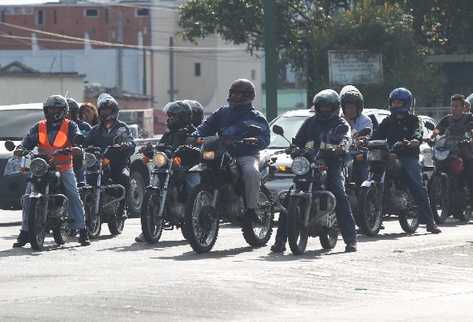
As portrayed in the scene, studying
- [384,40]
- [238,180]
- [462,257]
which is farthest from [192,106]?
[384,40]

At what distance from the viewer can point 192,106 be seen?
18078 mm

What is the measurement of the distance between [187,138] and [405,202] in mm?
2970

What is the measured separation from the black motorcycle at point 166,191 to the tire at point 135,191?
438 centimetres

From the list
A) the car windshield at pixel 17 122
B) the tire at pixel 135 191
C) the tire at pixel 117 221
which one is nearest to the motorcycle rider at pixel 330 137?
the tire at pixel 117 221

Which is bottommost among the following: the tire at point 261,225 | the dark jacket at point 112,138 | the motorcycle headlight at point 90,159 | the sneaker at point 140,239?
the sneaker at point 140,239

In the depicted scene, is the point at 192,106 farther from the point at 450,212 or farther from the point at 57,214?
the point at 450,212

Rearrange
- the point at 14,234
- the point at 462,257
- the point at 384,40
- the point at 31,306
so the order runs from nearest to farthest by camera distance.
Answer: the point at 31,306, the point at 462,257, the point at 14,234, the point at 384,40

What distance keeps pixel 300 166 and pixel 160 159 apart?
1905mm

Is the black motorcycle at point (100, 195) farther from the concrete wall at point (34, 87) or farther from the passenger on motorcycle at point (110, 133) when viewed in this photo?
the concrete wall at point (34, 87)

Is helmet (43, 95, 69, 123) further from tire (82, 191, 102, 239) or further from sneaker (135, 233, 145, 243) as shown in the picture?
sneaker (135, 233, 145, 243)

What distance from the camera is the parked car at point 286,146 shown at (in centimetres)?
2131

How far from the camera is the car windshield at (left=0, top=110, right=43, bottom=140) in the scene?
77.2 ft

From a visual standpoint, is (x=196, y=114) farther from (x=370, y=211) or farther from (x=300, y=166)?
(x=300, y=166)

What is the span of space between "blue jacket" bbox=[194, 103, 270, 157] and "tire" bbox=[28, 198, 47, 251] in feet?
6.04
